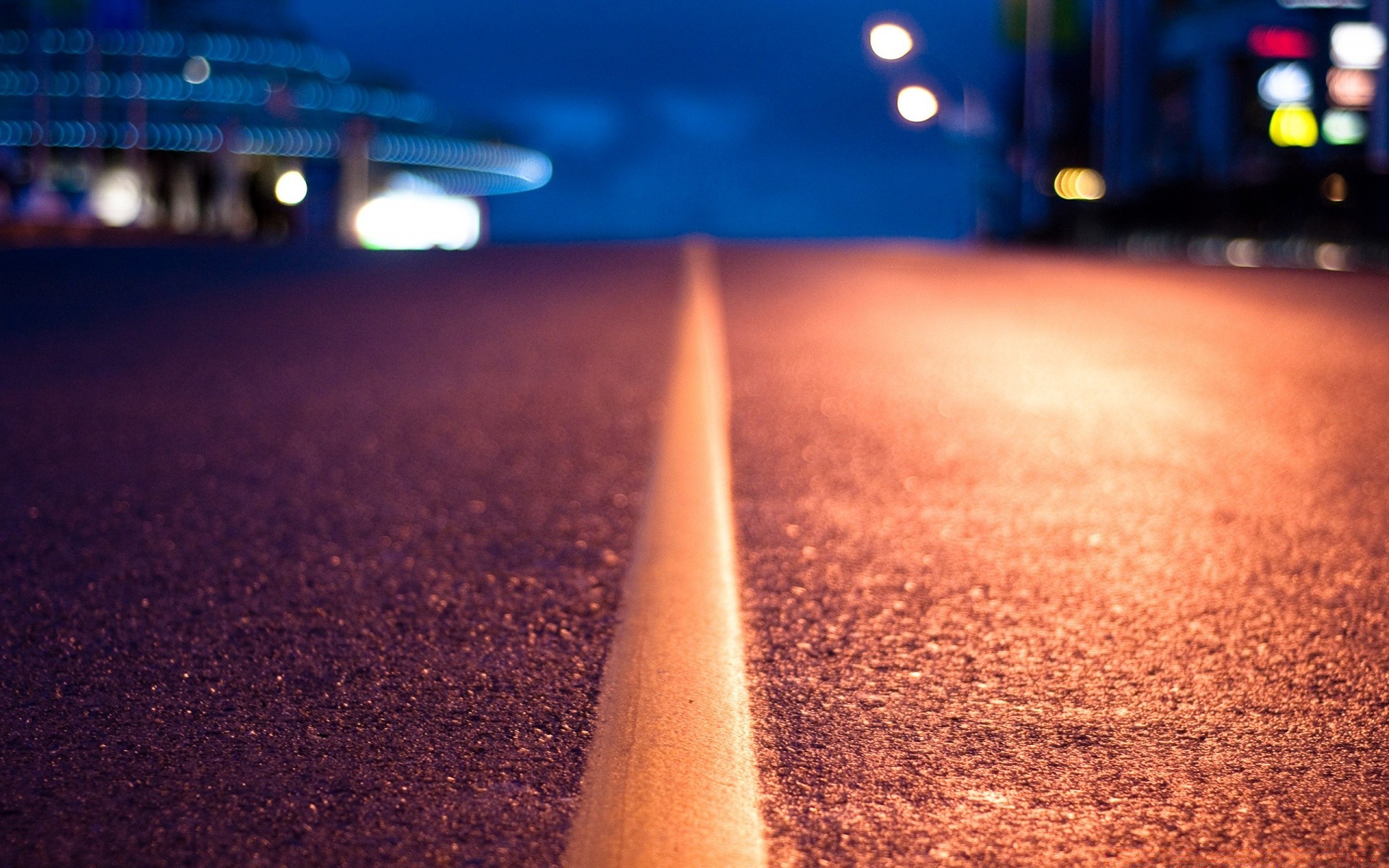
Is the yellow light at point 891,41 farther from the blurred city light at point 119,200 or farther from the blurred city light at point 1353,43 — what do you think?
the blurred city light at point 119,200

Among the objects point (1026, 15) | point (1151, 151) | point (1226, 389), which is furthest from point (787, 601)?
point (1151, 151)

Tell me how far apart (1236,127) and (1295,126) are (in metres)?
4.36

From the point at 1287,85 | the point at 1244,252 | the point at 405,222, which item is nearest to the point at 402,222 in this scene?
the point at 405,222

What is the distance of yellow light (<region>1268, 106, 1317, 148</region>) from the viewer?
2170 inches

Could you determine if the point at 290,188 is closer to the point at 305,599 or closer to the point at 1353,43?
the point at 1353,43

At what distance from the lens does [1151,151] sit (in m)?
71.6

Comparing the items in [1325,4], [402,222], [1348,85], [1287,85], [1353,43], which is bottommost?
[402,222]

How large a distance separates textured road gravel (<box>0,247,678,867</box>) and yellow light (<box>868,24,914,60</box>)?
3613cm

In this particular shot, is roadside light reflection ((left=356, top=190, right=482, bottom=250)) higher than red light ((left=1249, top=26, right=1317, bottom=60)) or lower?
lower

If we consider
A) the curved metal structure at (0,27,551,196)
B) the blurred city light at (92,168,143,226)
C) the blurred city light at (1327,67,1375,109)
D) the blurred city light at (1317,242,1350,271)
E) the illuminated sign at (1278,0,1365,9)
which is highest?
the curved metal structure at (0,27,551,196)

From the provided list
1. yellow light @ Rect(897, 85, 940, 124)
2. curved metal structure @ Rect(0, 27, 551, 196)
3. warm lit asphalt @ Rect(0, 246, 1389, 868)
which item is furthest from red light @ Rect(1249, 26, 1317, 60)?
curved metal structure @ Rect(0, 27, 551, 196)

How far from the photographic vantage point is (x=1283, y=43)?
54.0 m

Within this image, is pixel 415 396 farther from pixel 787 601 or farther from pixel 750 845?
pixel 750 845

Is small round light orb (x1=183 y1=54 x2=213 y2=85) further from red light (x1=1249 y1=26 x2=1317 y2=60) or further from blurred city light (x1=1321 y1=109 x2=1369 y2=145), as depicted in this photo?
blurred city light (x1=1321 y1=109 x2=1369 y2=145)
